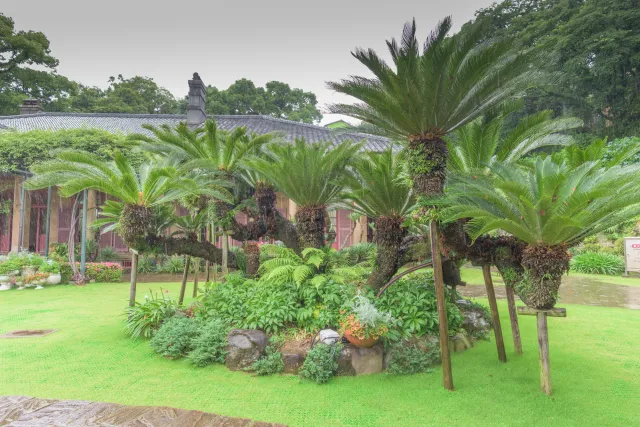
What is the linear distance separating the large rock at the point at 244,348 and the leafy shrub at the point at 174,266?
375 inches

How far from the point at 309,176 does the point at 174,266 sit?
940 cm

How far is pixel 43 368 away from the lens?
4.88 metres

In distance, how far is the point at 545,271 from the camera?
13.0 feet

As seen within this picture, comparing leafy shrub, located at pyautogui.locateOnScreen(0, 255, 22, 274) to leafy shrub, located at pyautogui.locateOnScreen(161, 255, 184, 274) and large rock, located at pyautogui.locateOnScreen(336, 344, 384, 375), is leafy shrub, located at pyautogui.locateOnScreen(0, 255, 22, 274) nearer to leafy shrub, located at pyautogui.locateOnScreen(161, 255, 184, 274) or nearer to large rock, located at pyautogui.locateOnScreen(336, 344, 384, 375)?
leafy shrub, located at pyautogui.locateOnScreen(161, 255, 184, 274)

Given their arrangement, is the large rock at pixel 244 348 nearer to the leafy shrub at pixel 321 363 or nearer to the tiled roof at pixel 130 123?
the leafy shrub at pixel 321 363

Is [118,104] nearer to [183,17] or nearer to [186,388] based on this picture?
[183,17]

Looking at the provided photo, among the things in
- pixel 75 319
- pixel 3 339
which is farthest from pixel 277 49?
pixel 3 339

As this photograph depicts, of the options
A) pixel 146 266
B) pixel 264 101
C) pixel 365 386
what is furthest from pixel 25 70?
pixel 365 386

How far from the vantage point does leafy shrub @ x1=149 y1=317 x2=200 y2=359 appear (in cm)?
523

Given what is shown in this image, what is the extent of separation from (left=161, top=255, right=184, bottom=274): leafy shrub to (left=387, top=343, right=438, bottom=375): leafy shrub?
35.6ft

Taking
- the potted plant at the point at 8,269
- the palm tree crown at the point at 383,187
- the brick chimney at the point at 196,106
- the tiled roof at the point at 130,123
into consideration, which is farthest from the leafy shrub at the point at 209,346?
the tiled roof at the point at 130,123

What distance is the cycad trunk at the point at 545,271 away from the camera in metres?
3.92

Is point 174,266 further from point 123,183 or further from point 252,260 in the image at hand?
point 123,183

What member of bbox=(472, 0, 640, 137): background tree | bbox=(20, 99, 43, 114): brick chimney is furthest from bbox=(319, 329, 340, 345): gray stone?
bbox=(20, 99, 43, 114): brick chimney
